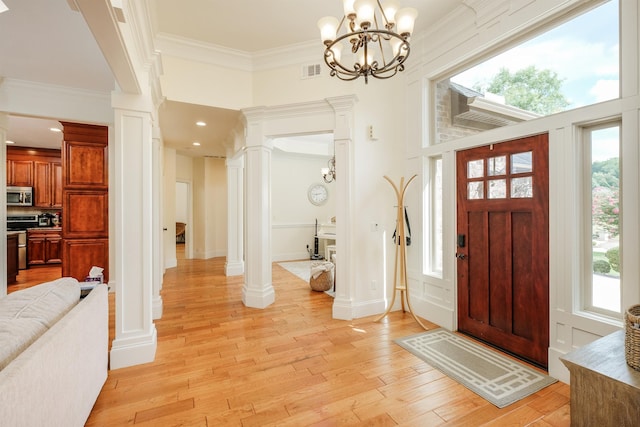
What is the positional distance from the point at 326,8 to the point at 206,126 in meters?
2.71

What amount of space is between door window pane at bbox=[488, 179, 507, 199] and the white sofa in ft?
11.2

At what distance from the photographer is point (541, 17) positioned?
8.05ft

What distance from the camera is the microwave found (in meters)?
6.41

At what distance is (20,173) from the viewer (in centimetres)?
660

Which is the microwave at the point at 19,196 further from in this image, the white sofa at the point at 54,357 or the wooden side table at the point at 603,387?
the wooden side table at the point at 603,387

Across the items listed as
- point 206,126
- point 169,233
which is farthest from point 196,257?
point 206,126

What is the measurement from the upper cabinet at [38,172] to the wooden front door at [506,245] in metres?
8.60

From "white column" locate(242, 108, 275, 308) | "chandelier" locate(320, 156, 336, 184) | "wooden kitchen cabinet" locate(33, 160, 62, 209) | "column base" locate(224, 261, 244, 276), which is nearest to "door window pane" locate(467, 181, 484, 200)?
"white column" locate(242, 108, 275, 308)

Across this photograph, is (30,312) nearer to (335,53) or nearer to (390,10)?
(335,53)

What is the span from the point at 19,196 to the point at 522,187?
9324 mm

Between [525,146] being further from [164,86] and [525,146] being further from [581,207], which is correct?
[164,86]

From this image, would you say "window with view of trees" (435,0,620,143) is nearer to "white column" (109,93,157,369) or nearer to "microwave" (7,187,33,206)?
"white column" (109,93,157,369)

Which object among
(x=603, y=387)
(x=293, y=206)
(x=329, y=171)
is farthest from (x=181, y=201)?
(x=603, y=387)

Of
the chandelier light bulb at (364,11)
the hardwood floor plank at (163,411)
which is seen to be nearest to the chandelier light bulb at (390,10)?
the chandelier light bulb at (364,11)
